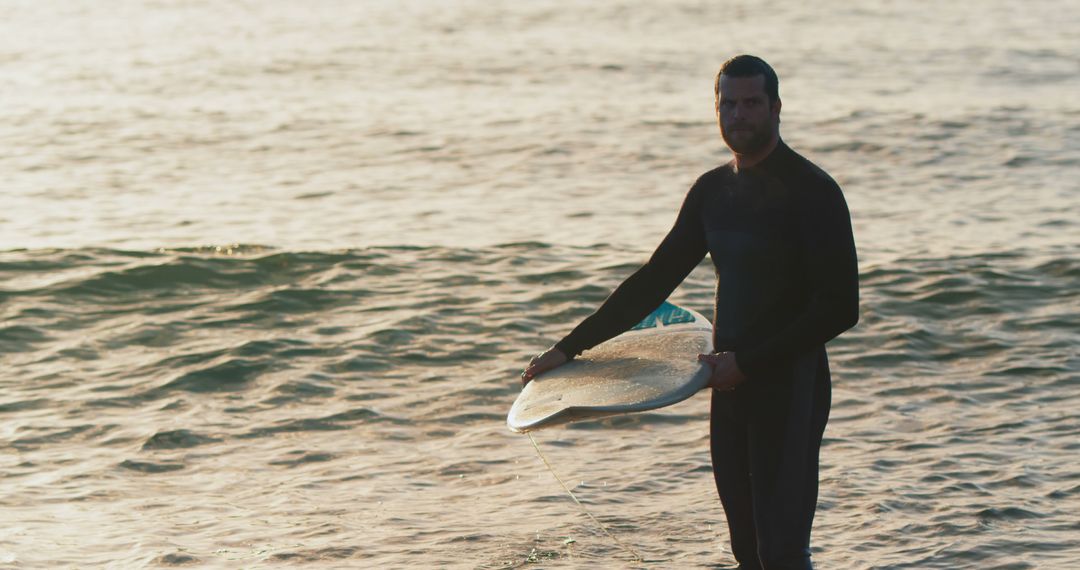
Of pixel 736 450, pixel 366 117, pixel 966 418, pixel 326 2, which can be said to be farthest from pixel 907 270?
pixel 326 2

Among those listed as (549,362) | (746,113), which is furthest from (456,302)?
(746,113)

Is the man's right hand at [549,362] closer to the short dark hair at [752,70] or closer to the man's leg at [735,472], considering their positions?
the man's leg at [735,472]

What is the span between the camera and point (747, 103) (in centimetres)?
406

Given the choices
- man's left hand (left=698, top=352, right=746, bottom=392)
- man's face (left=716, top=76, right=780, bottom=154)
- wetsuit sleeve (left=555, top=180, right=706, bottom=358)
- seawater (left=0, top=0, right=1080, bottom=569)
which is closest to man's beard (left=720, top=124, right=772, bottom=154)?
man's face (left=716, top=76, right=780, bottom=154)

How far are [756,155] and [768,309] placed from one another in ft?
1.51

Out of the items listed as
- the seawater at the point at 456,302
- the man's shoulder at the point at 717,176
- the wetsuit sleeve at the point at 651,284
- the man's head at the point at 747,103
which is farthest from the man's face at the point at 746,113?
the seawater at the point at 456,302

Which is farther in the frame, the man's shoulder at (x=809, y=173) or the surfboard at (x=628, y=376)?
the surfboard at (x=628, y=376)

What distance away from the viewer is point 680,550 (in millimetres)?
6160

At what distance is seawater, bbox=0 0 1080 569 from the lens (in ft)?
21.4

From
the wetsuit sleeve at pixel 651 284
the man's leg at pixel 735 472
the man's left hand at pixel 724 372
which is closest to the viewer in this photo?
the man's left hand at pixel 724 372

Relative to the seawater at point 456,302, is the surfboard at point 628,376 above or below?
above

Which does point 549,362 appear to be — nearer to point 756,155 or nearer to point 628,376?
point 628,376

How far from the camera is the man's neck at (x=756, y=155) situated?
164 inches

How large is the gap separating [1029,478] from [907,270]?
4556mm
